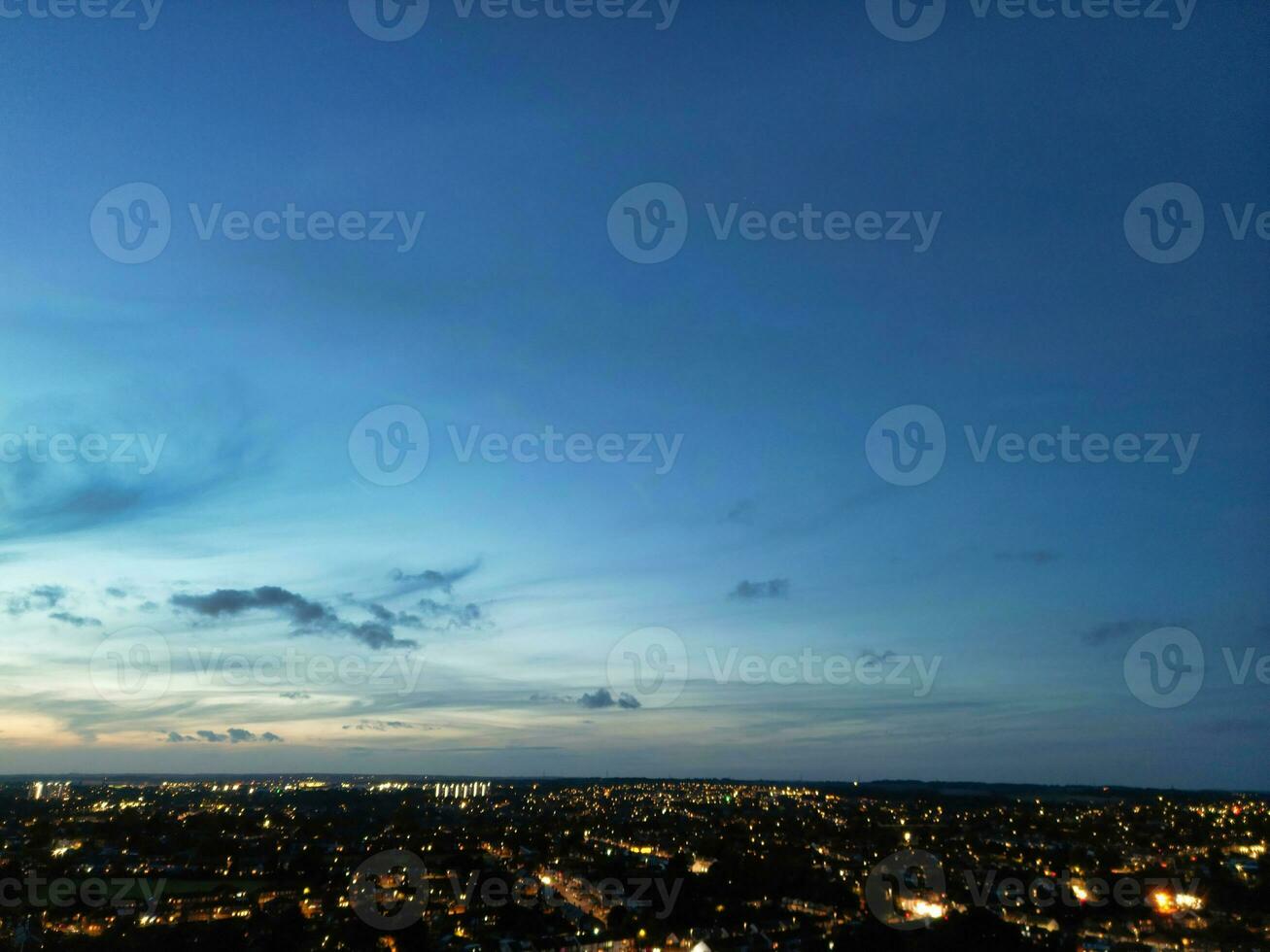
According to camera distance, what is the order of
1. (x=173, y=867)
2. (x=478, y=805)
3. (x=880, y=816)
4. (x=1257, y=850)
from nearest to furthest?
(x=173, y=867), (x=1257, y=850), (x=880, y=816), (x=478, y=805)

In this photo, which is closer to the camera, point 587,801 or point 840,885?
point 840,885

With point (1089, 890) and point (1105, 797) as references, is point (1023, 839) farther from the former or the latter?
point (1105, 797)

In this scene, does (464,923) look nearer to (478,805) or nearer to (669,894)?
(669,894)

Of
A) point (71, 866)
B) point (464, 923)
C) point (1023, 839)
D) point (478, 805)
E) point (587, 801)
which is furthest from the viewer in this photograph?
point (587, 801)

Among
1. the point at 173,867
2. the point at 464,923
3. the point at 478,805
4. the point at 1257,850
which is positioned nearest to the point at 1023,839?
the point at 1257,850

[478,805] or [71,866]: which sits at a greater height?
[71,866]

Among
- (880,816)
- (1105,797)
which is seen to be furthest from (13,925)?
(1105,797)
